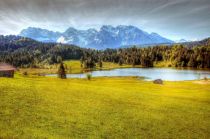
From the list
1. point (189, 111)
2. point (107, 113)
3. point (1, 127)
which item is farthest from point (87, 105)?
point (189, 111)

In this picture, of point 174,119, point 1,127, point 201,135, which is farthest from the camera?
point 174,119

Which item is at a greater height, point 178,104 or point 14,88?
point 14,88

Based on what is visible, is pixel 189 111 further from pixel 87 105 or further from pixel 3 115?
pixel 3 115

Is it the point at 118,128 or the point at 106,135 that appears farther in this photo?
the point at 118,128

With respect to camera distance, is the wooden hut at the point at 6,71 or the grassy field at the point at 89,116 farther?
the wooden hut at the point at 6,71

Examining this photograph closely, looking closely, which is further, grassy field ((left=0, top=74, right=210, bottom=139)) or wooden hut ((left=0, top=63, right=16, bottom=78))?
wooden hut ((left=0, top=63, right=16, bottom=78))

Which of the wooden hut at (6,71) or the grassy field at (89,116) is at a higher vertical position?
the wooden hut at (6,71)

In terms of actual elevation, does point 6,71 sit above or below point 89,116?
above

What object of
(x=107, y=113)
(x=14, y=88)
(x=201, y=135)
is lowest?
(x=201, y=135)

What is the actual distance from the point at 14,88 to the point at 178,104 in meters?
23.5

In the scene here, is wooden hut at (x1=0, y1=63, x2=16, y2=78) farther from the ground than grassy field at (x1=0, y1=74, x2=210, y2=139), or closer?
farther from the ground

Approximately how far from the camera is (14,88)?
31.2 m

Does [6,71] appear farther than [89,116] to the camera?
Yes

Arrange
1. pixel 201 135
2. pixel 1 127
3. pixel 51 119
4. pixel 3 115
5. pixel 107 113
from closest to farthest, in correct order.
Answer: pixel 1 127
pixel 3 115
pixel 51 119
pixel 201 135
pixel 107 113
